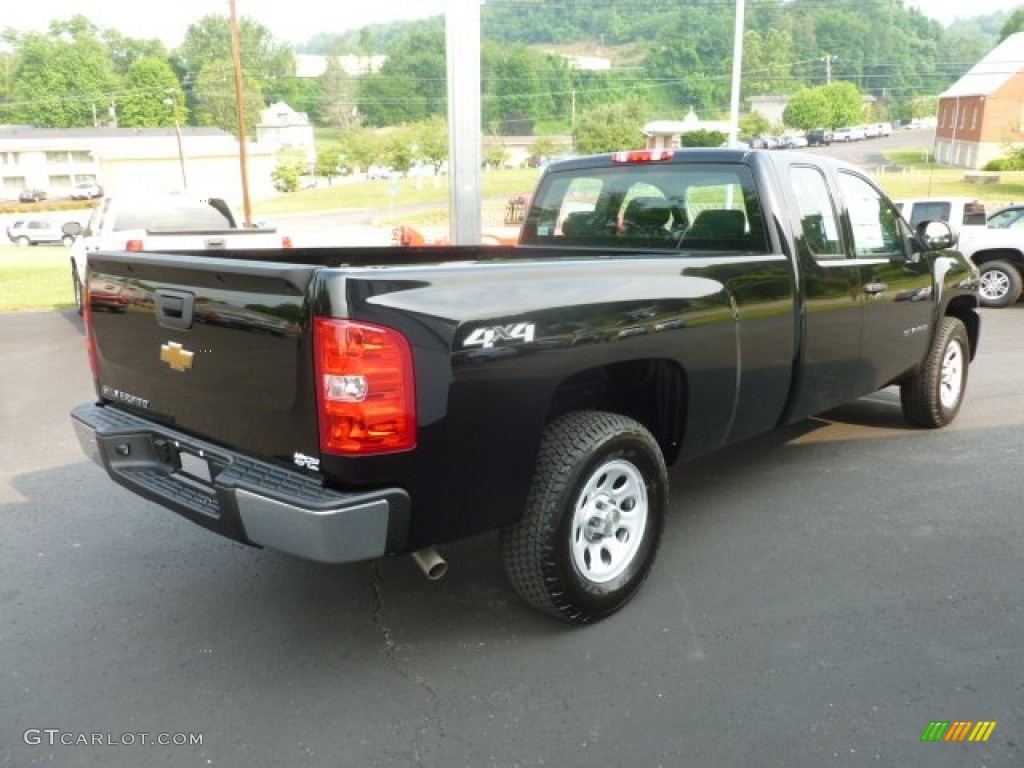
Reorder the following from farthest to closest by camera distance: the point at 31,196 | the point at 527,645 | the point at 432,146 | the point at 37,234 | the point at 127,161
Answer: the point at 432,146
the point at 31,196
the point at 127,161
the point at 37,234
the point at 527,645

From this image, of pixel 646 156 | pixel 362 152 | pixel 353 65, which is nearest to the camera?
pixel 646 156

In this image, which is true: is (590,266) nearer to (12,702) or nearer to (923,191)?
(12,702)

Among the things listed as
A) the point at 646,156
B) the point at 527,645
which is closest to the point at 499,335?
the point at 527,645

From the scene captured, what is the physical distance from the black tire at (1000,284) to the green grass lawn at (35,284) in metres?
14.2

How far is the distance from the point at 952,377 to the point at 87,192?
8559 cm

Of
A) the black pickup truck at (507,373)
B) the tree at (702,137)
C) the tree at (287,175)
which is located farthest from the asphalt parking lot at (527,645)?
the tree at (287,175)

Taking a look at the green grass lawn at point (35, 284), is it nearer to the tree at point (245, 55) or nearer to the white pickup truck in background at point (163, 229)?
the white pickup truck in background at point (163, 229)

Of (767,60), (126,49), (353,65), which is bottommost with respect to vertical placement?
(767,60)

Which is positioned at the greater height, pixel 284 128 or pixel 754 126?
pixel 284 128

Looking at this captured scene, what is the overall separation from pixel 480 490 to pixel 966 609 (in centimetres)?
209

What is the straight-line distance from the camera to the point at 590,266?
10.8 feet

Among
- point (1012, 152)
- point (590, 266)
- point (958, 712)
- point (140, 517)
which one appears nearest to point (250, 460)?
point (590, 266)

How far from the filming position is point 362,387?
2672 mm

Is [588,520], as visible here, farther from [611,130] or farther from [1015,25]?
[1015,25]
